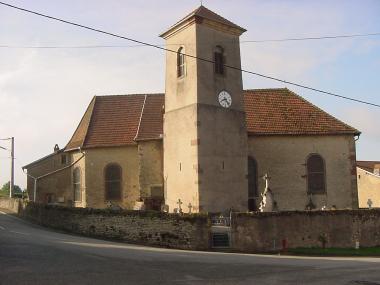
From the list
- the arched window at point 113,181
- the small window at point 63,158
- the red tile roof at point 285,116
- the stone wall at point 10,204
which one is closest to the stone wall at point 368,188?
the red tile roof at point 285,116

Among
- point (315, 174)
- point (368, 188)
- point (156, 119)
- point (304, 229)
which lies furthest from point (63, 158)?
point (368, 188)

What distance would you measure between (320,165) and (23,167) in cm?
2333

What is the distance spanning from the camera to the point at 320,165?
31.2m

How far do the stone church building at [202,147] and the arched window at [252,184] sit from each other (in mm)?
66

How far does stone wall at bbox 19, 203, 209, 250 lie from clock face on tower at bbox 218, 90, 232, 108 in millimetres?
8327

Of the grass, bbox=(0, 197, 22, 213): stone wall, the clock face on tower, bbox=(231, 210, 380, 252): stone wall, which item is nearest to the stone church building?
the clock face on tower

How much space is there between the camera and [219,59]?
92.9ft

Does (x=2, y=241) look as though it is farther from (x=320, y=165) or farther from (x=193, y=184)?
(x=320, y=165)

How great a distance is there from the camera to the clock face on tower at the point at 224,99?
27.7 meters

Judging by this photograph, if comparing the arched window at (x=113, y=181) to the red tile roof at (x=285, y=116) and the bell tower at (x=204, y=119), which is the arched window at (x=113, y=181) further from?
the red tile roof at (x=285, y=116)

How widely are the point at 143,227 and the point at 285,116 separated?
1449cm

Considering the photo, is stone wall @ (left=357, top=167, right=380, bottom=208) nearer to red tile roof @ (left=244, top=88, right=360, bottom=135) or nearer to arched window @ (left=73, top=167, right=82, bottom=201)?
red tile roof @ (left=244, top=88, right=360, bottom=135)

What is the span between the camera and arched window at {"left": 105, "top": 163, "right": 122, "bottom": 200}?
32312mm

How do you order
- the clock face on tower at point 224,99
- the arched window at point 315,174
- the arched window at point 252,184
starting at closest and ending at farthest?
1. the clock face on tower at point 224,99
2. the arched window at point 252,184
3. the arched window at point 315,174
